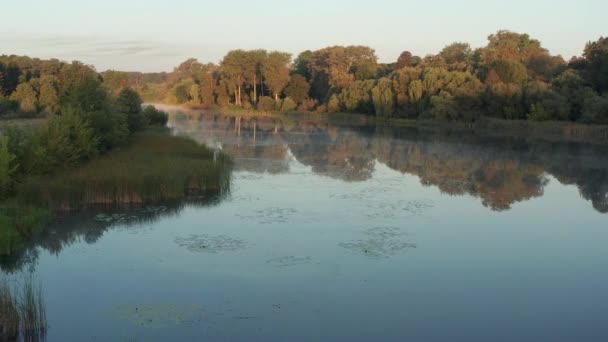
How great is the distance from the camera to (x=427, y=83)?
47.2 metres

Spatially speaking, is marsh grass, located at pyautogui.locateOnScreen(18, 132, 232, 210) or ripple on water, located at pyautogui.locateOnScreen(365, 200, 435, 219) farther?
ripple on water, located at pyautogui.locateOnScreen(365, 200, 435, 219)

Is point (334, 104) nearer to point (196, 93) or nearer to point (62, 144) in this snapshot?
point (196, 93)

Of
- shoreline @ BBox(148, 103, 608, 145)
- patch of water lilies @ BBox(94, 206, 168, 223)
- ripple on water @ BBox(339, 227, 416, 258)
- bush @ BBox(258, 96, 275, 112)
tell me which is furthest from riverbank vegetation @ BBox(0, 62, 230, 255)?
bush @ BBox(258, 96, 275, 112)

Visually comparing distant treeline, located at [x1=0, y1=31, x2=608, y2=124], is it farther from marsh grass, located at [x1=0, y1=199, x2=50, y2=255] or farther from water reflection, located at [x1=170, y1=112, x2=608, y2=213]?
marsh grass, located at [x1=0, y1=199, x2=50, y2=255]

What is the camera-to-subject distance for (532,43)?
213 ft

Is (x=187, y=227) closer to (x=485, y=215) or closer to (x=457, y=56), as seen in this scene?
(x=485, y=215)

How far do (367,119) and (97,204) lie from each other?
132 ft

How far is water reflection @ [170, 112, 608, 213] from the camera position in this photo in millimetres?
18234

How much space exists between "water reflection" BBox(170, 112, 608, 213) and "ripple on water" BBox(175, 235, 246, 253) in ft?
24.4

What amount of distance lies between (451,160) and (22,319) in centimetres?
1969

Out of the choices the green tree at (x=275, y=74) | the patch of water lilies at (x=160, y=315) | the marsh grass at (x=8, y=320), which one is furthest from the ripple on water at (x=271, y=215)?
the green tree at (x=275, y=74)

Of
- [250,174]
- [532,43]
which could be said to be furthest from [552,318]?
[532,43]

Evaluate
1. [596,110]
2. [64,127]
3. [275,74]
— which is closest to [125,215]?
[64,127]

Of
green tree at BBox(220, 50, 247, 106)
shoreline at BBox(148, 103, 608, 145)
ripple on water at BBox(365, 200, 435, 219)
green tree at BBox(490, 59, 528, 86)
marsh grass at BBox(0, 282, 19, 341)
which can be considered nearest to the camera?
marsh grass at BBox(0, 282, 19, 341)
